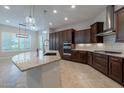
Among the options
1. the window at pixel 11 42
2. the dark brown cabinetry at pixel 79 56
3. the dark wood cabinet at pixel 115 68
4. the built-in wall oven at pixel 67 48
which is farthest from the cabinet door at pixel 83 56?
the window at pixel 11 42

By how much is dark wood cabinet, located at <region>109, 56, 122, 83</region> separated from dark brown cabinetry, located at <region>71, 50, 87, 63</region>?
10.1ft

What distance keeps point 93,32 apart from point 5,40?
7.97 metres

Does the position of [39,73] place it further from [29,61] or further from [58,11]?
[58,11]

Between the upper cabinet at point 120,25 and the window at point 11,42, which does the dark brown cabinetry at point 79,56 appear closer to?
the upper cabinet at point 120,25

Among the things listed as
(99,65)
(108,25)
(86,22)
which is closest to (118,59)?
(99,65)

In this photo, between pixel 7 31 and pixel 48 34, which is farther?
pixel 48 34

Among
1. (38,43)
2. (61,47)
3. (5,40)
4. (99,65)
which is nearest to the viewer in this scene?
(99,65)

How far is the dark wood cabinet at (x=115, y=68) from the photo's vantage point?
11.4 feet

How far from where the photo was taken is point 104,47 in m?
6.10

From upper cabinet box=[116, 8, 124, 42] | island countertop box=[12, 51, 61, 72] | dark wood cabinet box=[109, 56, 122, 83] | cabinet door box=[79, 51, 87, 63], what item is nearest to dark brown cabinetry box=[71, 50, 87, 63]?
cabinet door box=[79, 51, 87, 63]

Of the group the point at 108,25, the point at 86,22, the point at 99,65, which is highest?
the point at 86,22

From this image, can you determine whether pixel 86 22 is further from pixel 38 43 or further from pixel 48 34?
pixel 38 43

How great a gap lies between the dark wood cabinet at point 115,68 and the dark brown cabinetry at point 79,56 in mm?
3064

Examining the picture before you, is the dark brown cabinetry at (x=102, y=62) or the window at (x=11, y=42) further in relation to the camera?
the window at (x=11, y=42)
